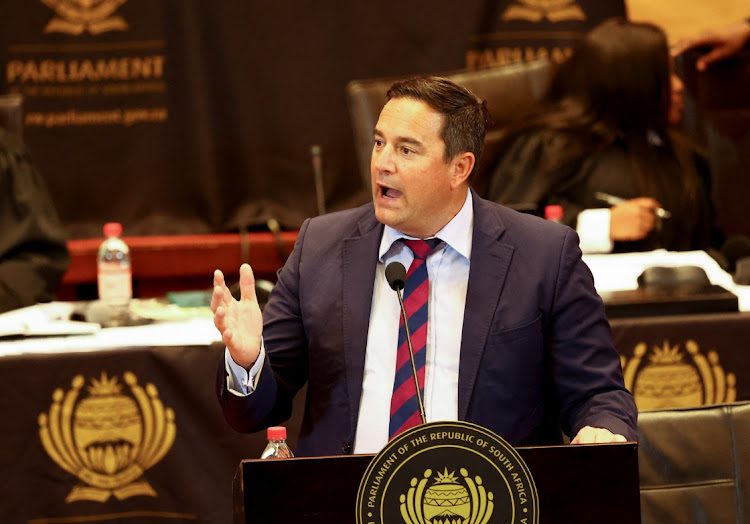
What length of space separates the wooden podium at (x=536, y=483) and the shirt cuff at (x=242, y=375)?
1.43ft

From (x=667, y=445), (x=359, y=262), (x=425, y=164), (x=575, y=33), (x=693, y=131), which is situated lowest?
(x=667, y=445)

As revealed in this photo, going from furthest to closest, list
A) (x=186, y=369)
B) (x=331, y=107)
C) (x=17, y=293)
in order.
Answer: (x=331, y=107) → (x=17, y=293) → (x=186, y=369)

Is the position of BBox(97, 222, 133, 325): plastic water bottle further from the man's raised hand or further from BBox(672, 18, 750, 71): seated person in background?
BBox(672, 18, 750, 71): seated person in background

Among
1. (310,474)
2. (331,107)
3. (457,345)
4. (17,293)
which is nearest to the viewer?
(310,474)

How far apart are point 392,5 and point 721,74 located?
155 cm

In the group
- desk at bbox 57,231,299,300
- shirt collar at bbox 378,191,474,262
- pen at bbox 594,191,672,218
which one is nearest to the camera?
shirt collar at bbox 378,191,474,262

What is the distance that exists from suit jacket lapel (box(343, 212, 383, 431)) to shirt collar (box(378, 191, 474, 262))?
0.02 m

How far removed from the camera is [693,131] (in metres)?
4.81

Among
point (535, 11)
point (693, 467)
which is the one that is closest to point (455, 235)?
point (693, 467)

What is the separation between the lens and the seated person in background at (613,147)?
3.88 m

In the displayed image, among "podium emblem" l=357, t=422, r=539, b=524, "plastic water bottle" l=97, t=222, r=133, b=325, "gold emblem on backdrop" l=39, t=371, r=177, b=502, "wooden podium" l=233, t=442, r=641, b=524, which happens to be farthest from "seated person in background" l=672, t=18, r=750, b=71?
"podium emblem" l=357, t=422, r=539, b=524

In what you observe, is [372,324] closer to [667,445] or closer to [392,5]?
[667,445]

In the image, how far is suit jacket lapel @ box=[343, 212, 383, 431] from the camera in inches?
76.9

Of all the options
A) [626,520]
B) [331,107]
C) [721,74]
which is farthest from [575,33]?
[626,520]
